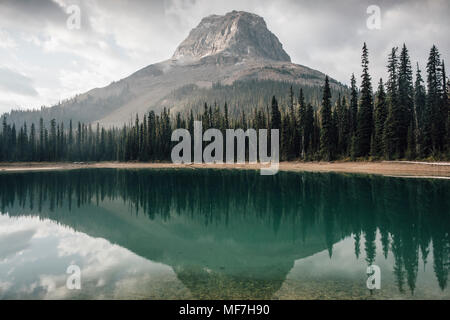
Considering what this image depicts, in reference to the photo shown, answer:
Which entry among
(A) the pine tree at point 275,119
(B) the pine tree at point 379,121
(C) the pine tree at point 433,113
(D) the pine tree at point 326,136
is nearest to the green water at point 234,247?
(C) the pine tree at point 433,113

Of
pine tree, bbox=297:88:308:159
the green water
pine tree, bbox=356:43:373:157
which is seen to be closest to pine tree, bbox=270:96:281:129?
pine tree, bbox=297:88:308:159

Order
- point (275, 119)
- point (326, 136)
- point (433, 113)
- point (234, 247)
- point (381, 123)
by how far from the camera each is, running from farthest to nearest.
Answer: point (275, 119), point (326, 136), point (381, 123), point (433, 113), point (234, 247)

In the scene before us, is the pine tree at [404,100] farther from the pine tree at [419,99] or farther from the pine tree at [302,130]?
the pine tree at [302,130]

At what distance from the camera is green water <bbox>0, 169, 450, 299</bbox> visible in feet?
31.3

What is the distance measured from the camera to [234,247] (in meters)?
14.5

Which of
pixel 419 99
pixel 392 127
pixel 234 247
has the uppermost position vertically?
pixel 419 99

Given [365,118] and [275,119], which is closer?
[365,118]

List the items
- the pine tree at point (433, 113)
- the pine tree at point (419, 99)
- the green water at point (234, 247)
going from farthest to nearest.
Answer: the pine tree at point (419, 99) < the pine tree at point (433, 113) < the green water at point (234, 247)

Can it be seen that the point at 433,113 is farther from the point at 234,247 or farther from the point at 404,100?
the point at 234,247

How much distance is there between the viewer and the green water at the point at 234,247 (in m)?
9.55

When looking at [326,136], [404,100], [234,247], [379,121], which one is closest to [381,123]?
[379,121]

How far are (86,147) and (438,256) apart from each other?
161333 millimetres
